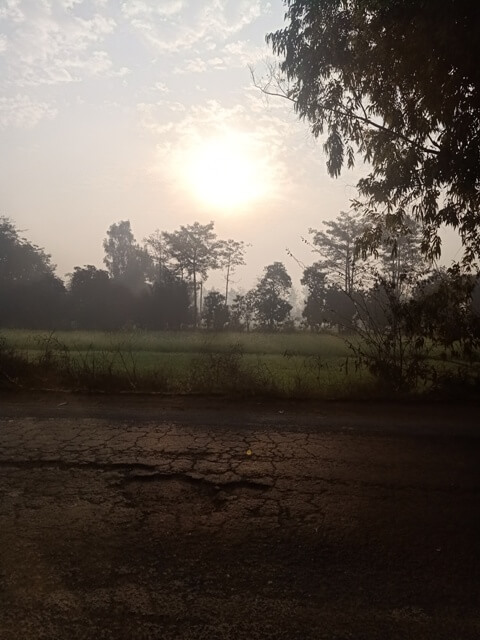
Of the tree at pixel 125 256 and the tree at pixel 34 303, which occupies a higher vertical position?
the tree at pixel 125 256

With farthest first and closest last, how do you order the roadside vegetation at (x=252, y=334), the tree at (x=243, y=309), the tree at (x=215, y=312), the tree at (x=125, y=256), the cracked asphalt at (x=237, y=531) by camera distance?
the tree at (x=125, y=256)
the tree at (x=243, y=309)
the tree at (x=215, y=312)
the roadside vegetation at (x=252, y=334)
the cracked asphalt at (x=237, y=531)

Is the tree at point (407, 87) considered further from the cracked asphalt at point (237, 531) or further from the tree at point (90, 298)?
the tree at point (90, 298)

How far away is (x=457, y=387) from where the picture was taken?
755cm

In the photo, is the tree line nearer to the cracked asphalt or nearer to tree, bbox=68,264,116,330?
Answer: tree, bbox=68,264,116,330

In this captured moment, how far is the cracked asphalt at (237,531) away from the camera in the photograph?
93.8 inches

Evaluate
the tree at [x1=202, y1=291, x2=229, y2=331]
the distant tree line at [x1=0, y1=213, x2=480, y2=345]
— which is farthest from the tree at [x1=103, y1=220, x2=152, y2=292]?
the tree at [x1=202, y1=291, x2=229, y2=331]

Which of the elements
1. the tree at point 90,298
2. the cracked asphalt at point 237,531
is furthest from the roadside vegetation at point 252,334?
the cracked asphalt at point 237,531

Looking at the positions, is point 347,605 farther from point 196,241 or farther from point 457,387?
point 196,241

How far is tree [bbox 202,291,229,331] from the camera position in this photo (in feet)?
138

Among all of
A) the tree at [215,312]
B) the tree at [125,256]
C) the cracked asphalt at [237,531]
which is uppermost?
the tree at [125,256]

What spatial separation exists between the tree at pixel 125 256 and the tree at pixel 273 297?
2590 centimetres

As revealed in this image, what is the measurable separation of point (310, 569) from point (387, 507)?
1.09 metres

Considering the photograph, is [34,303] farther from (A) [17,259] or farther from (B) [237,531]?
(B) [237,531]

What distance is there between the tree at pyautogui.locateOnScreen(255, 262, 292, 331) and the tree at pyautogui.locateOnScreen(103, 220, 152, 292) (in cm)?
2590
